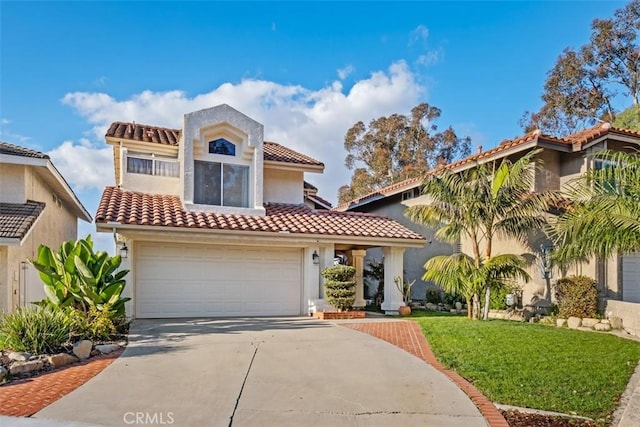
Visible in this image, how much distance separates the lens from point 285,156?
18.6 metres

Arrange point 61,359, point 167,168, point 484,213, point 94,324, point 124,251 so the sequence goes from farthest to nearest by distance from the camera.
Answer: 1. point 167,168
2. point 484,213
3. point 124,251
4. point 94,324
5. point 61,359

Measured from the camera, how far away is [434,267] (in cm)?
1577

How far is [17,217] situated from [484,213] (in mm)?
14781

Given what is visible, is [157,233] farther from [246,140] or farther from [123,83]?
[123,83]

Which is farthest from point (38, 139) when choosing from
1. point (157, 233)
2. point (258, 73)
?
point (258, 73)

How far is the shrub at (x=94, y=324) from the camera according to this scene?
10.2 meters

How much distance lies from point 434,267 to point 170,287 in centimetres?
870

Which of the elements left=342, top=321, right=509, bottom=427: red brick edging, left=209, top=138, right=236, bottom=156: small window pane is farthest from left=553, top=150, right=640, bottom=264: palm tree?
left=209, top=138, right=236, bottom=156: small window pane

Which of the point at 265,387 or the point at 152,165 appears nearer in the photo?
the point at 265,387

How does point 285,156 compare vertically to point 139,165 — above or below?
above

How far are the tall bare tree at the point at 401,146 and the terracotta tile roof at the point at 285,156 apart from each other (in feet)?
63.0

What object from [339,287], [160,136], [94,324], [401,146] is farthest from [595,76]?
[94,324]

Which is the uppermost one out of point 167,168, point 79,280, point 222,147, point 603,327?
point 222,147

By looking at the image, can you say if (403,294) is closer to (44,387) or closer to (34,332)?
(34,332)
